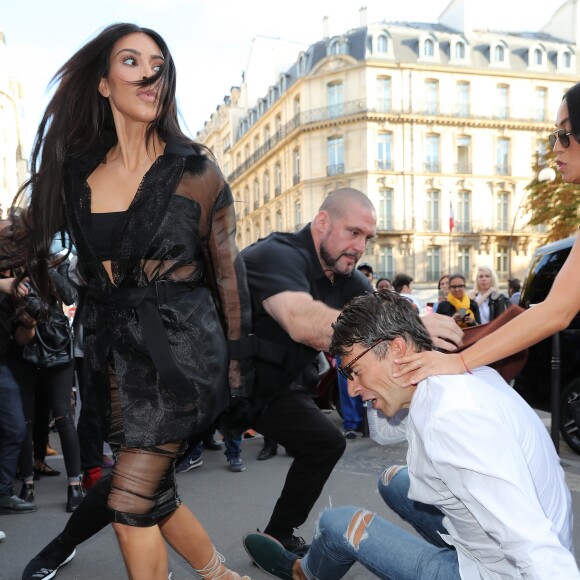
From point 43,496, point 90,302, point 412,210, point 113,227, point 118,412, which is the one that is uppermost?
point 412,210

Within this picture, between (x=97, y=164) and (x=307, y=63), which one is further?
(x=307, y=63)

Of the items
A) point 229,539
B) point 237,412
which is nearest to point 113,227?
point 237,412

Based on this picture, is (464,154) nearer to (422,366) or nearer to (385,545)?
(385,545)

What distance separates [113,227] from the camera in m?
2.09

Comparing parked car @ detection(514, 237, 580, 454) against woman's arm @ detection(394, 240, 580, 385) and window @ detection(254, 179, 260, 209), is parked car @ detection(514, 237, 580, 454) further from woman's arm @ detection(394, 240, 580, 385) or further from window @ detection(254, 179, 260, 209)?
window @ detection(254, 179, 260, 209)

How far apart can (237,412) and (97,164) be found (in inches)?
43.6

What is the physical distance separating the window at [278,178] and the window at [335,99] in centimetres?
676

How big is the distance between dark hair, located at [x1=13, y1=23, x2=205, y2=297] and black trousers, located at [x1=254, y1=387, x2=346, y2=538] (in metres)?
1.31

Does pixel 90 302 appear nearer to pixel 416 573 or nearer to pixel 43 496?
pixel 416 573

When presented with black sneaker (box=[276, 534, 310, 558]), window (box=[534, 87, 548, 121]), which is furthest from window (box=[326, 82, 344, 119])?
black sneaker (box=[276, 534, 310, 558])

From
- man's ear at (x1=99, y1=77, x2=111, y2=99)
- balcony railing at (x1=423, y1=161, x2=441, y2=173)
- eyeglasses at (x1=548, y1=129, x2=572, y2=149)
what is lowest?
eyeglasses at (x1=548, y1=129, x2=572, y2=149)

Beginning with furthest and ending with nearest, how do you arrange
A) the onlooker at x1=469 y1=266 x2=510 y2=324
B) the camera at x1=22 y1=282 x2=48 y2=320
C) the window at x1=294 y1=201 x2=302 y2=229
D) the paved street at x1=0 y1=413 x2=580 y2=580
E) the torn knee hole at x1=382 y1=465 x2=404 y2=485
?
the window at x1=294 y1=201 x2=302 y2=229, the onlooker at x1=469 y1=266 x2=510 y2=324, the camera at x1=22 y1=282 x2=48 y2=320, the paved street at x1=0 y1=413 x2=580 y2=580, the torn knee hole at x1=382 y1=465 x2=404 y2=485

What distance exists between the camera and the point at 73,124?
2.28 metres

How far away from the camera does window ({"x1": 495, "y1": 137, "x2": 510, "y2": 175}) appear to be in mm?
40562
